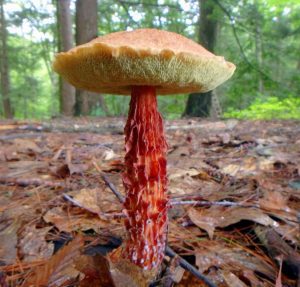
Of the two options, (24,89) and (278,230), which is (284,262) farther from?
(24,89)

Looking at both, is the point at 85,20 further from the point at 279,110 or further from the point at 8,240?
the point at 8,240

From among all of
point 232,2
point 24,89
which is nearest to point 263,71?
point 232,2

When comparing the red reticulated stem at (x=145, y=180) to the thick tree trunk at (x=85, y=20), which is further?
the thick tree trunk at (x=85, y=20)

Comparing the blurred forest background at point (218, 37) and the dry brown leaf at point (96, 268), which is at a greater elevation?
the blurred forest background at point (218, 37)

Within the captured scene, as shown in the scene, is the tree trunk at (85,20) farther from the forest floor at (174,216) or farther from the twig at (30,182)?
the twig at (30,182)

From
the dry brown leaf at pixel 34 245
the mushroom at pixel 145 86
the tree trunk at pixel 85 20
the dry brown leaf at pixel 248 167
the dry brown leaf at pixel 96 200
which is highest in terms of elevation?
the tree trunk at pixel 85 20

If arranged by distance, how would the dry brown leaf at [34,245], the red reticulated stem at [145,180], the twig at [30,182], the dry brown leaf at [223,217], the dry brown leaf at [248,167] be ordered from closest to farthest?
the red reticulated stem at [145,180] < the dry brown leaf at [34,245] < the dry brown leaf at [223,217] < the twig at [30,182] < the dry brown leaf at [248,167]

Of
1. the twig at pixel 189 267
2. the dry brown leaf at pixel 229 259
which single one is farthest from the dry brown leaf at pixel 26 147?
the dry brown leaf at pixel 229 259

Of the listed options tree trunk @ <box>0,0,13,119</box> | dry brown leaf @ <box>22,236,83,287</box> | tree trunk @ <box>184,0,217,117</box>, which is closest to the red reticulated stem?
dry brown leaf @ <box>22,236,83,287</box>
